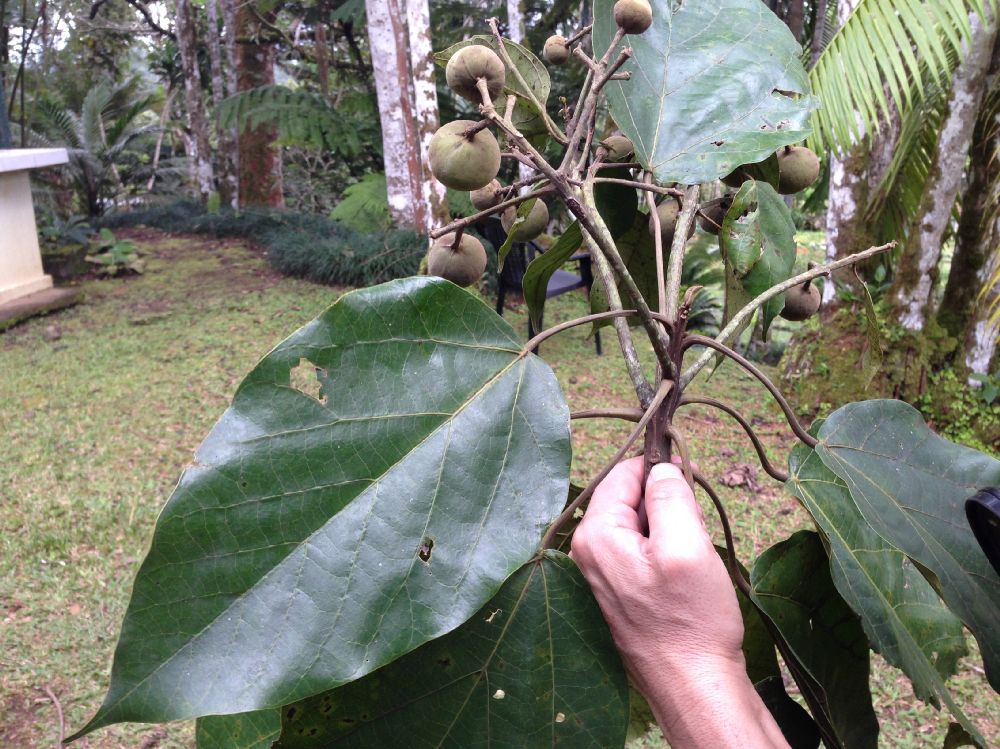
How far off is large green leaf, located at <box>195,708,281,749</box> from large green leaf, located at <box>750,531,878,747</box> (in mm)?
414

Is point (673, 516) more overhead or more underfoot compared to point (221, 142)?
more underfoot

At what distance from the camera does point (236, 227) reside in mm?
7480

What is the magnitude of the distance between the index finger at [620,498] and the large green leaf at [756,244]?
0.68ft

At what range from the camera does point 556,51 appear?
91 centimetres

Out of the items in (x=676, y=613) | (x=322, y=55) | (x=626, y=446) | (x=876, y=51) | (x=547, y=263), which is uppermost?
(x=322, y=55)

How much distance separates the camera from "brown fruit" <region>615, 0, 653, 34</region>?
67 cm

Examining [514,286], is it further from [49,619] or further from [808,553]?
[808,553]

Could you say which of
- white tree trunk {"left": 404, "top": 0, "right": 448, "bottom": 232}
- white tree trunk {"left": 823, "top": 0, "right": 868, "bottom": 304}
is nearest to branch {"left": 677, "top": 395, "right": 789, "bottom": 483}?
white tree trunk {"left": 823, "top": 0, "right": 868, "bottom": 304}

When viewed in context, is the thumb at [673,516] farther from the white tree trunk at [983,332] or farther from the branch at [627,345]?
the white tree trunk at [983,332]

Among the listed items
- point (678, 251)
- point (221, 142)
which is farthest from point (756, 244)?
point (221, 142)

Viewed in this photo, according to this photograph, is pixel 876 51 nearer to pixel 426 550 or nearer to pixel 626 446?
pixel 626 446

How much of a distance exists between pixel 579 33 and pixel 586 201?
241 millimetres

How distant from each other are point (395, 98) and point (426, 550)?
5365mm

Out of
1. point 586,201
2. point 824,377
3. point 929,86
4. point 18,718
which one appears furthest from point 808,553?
point 929,86
